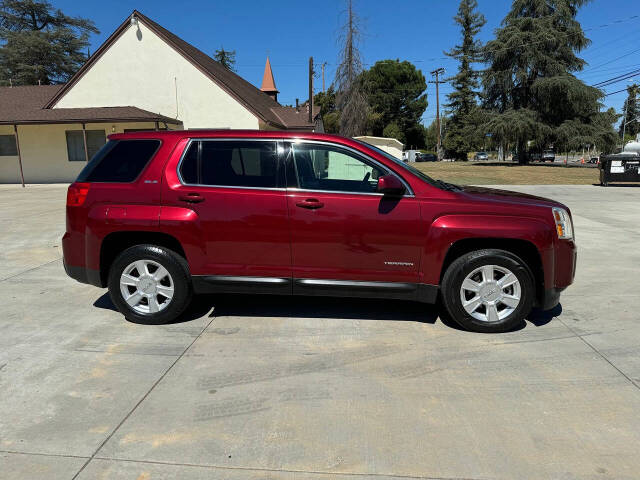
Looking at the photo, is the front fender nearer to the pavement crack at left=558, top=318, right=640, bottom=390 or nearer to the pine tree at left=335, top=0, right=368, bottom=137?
the pavement crack at left=558, top=318, right=640, bottom=390

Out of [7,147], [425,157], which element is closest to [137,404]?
[7,147]

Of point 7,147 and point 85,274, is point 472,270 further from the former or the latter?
point 7,147

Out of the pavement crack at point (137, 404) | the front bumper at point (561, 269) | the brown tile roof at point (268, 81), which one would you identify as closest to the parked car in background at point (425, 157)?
the brown tile roof at point (268, 81)

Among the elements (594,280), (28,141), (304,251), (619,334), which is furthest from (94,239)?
(28,141)

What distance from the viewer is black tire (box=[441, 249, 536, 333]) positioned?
4.11 meters

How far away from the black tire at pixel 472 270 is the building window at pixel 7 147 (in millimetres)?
28165

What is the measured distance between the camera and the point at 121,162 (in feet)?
14.7

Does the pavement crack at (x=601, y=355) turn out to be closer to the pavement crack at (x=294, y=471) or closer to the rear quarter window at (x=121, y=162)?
the pavement crack at (x=294, y=471)

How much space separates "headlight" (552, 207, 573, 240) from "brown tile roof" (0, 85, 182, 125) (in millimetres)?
20639

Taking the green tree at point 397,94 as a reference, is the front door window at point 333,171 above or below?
below

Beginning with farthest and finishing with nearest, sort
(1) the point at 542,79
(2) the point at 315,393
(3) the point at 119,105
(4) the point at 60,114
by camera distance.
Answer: (1) the point at 542,79 → (3) the point at 119,105 → (4) the point at 60,114 → (2) the point at 315,393

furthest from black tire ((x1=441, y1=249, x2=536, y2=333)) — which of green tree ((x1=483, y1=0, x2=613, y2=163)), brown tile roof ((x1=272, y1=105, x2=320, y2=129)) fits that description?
green tree ((x1=483, y1=0, x2=613, y2=163))

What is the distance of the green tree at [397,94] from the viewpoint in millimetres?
68875

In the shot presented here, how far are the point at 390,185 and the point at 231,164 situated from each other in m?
1.53
